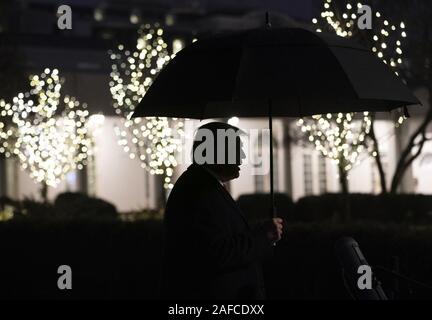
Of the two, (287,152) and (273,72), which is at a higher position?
(287,152)

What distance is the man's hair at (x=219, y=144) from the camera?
532cm

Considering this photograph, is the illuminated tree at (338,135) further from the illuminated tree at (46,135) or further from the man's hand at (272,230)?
the man's hand at (272,230)

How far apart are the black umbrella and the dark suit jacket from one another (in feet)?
1.88

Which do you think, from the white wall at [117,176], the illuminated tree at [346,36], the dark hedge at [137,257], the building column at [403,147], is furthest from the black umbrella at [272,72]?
the building column at [403,147]

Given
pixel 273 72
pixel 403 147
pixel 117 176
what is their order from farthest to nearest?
pixel 403 147 < pixel 117 176 < pixel 273 72

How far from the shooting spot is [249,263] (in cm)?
546

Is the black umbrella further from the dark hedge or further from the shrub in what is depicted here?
the shrub

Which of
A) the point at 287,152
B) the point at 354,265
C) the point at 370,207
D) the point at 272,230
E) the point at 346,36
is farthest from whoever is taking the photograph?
the point at 287,152

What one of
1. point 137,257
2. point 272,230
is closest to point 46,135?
point 137,257

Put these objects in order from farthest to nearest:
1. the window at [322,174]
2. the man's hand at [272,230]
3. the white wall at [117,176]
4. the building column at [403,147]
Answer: the building column at [403,147]
the window at [322,174]
the white wall at [117,176]
the man's hand at [272,230]

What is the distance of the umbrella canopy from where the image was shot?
5.93 m

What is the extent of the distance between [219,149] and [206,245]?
49 cm

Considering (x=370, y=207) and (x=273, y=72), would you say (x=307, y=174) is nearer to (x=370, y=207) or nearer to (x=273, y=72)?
(x=370, y=207)

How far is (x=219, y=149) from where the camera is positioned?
17.5ft
